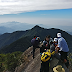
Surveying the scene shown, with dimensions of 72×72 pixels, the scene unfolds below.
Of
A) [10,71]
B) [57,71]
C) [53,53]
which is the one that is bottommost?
[10,71]

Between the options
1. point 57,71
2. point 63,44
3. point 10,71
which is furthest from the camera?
point 10,71

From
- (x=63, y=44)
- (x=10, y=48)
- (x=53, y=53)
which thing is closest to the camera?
(x=53, y=53)

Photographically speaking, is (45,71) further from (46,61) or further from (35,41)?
(35,41)

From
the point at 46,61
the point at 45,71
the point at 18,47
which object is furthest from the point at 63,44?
the point at 18,47

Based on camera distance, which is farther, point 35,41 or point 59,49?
point 35,41

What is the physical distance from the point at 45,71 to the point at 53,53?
7.43ft

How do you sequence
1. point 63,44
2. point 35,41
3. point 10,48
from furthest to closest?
point 10,48
point 35,41
point 63,44

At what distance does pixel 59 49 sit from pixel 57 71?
2.54 metres

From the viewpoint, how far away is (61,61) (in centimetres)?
991

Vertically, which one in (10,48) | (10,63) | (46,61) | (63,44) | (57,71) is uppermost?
(63,44)

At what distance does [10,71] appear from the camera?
3625cm

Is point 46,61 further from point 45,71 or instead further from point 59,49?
point 59,49

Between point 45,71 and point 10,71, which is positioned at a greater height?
point 45,71

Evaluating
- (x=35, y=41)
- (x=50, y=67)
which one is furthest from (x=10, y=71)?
(x=50, y=67)
